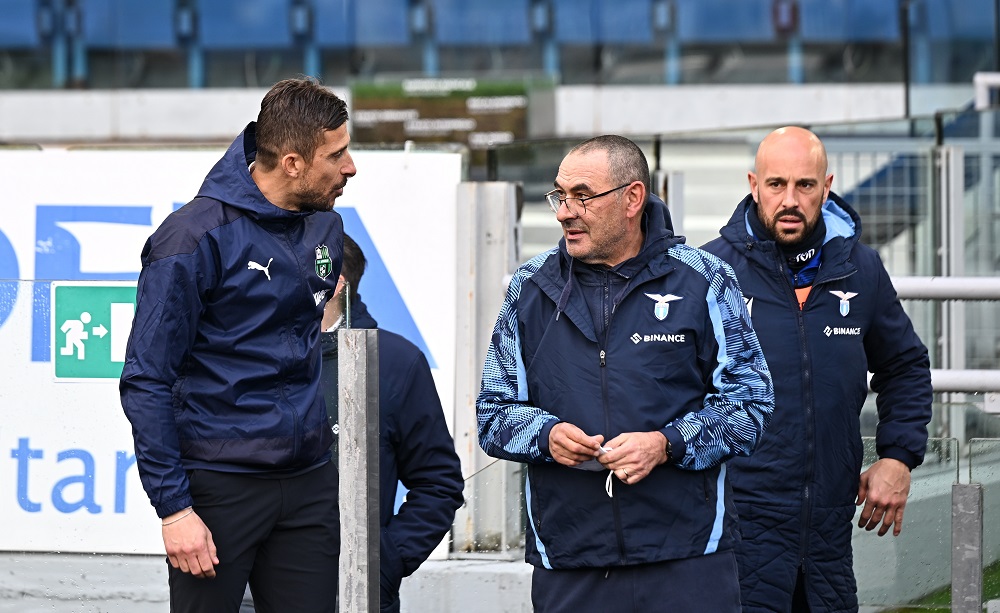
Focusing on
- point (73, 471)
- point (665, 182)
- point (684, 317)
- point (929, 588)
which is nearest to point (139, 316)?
point (684, 317)

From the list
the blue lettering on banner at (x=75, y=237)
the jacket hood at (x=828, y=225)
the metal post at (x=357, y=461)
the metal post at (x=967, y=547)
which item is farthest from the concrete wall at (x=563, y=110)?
the metal post at (x=357, y=461)

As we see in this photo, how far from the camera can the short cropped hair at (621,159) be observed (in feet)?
10.9

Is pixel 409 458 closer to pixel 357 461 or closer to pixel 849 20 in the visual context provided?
pixel 357 461

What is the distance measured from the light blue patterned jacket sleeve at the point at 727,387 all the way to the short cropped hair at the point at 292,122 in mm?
902

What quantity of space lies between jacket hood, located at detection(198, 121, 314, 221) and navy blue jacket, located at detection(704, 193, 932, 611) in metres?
1.35

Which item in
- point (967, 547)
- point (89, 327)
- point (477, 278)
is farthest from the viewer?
point (477, 278)

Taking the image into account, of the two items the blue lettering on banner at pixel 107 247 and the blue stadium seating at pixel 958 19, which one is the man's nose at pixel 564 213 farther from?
the blue stadium seating at pixel 958 19

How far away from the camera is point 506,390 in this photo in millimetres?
3338

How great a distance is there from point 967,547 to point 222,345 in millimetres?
1924

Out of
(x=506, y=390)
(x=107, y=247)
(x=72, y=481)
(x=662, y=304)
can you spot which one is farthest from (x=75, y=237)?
(x=662, y=304)

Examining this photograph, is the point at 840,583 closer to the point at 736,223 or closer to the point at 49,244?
the point at 736,223

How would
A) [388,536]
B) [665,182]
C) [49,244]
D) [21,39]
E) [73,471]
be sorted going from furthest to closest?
1. [21,39]
2. [665,182]
3. [49,244]
4. [73,471]
5. [388,536]

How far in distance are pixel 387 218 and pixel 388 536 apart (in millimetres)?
2155

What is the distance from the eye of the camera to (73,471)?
4.50 m
